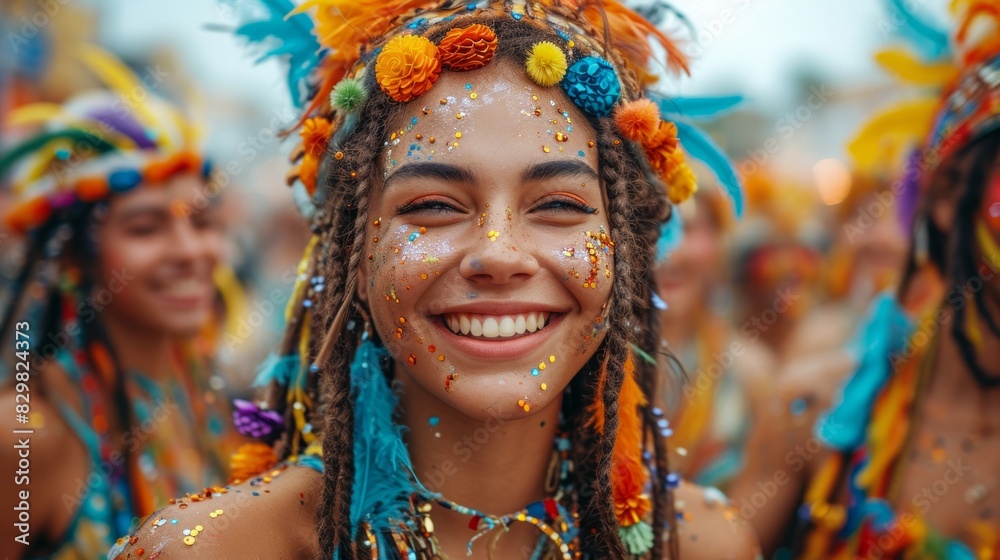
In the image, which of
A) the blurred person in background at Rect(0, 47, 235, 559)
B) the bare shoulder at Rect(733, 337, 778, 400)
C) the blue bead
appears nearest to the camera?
the blurred person in background at Rect(0, 47, 235, 559)

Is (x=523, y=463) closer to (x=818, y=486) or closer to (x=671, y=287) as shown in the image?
(x=818, y=486)

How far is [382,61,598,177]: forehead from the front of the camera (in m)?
2.22

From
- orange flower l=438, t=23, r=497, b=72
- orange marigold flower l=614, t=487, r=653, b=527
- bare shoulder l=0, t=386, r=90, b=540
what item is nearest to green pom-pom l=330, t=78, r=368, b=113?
orange flower l=438, t=23, r=497, b=72

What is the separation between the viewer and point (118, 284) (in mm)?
4609

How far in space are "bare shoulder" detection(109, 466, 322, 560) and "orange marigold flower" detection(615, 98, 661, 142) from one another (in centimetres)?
120

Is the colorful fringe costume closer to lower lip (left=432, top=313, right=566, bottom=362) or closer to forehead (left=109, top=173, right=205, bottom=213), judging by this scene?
lower lip (left=432, top=313, right=566, bottom=362)

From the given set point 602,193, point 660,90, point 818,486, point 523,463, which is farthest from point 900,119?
point 523,463

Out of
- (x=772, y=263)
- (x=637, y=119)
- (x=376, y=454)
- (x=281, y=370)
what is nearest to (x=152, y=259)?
(x=281, y=370)

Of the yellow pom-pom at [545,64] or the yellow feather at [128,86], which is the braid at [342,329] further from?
the yellow feather at [128,86]

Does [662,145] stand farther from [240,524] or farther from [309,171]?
[240,524]

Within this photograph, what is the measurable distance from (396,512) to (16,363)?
2.76 metres

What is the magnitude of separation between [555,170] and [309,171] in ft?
2.33

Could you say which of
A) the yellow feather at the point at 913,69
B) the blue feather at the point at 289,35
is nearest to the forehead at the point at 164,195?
the blue feather at the point at 289,35

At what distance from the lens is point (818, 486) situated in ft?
13.3
